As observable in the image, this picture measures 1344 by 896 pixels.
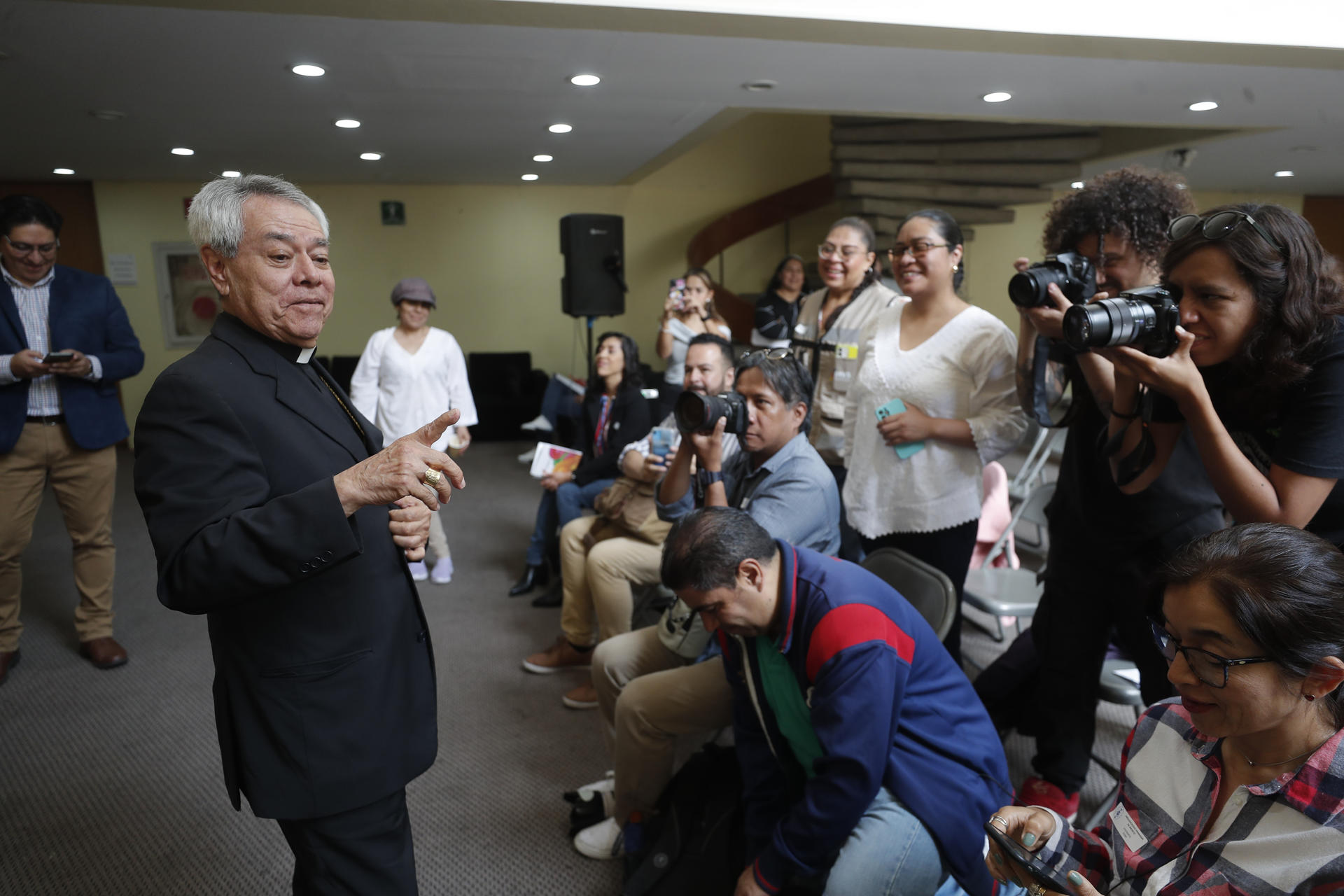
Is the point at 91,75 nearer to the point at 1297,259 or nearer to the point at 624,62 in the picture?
the point at 624,62

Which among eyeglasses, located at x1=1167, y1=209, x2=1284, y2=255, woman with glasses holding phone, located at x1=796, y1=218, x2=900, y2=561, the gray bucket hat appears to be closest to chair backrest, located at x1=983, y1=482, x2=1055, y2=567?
woman with glasses holding phone, located at x1=796, y1=218, x2=900, y2=561

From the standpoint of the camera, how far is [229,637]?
1146mm

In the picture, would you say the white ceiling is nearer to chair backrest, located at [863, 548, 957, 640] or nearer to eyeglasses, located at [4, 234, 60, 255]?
eyeglasses, located at [4, 234, 60, 255]

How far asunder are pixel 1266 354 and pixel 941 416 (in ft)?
3.00

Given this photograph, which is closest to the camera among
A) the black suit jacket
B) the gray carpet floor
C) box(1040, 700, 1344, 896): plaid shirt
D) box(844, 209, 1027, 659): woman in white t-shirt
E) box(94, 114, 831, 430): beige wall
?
box(1040, 700, 1344, 896): plaid shirt

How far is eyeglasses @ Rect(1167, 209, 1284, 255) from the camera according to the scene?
1.28 meters

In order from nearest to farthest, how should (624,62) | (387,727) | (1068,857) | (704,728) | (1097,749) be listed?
(1068,857) < (387,727) < (704,728) < (1097,749) < (624,62)

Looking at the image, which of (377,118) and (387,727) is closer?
(387,727)

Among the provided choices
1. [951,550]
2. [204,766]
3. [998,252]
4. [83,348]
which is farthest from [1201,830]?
Answer: [998,252]

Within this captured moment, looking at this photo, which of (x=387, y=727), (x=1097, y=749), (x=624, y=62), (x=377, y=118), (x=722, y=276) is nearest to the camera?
(x=387, y=727)

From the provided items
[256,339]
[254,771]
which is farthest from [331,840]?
[256,339]

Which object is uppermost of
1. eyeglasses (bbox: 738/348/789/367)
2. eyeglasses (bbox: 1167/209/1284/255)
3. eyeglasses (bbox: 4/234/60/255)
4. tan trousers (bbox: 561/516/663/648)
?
eyeglasses (bbox: 4/234/60/255)

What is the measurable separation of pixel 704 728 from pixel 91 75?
392 cm

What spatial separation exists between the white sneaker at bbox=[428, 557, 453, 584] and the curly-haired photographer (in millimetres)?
2726
